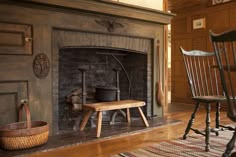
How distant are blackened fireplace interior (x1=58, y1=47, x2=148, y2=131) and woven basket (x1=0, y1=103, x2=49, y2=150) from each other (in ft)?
2.29

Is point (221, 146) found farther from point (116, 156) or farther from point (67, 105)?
point (67, 105)

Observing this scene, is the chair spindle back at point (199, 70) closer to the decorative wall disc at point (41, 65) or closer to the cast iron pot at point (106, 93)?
the cast iron pot at point (106, 93)

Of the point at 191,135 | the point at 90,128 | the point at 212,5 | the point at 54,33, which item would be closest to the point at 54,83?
the point at 54,33

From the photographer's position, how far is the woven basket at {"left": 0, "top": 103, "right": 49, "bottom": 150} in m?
2.07

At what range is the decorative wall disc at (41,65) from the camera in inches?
95.9

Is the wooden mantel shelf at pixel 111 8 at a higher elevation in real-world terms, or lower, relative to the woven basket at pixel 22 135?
higher

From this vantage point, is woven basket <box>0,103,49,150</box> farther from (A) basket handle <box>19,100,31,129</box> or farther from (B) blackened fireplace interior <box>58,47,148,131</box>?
(B) blackened fireplace interior <box>58,47,148,131</box>

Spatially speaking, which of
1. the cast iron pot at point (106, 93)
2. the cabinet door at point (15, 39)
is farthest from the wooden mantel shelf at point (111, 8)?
the cast iron pot at point (106, 93)

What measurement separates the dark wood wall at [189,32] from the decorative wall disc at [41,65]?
3.41 m

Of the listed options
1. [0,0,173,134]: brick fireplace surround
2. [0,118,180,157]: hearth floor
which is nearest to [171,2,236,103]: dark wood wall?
[0,0,173,134]: brick fireplace surround

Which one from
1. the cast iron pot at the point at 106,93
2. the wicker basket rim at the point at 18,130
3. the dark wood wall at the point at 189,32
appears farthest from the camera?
the dark wood wall at the point at 189,32

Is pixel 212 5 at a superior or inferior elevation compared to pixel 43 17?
superior

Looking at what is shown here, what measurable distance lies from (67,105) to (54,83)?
26.4 inches

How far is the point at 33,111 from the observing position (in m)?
2.43
